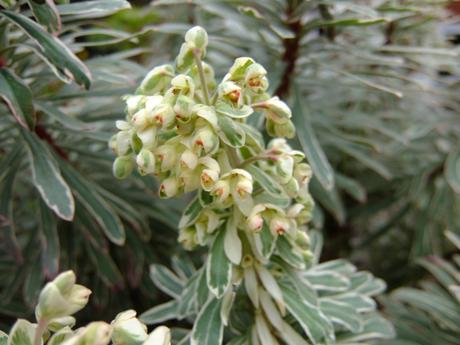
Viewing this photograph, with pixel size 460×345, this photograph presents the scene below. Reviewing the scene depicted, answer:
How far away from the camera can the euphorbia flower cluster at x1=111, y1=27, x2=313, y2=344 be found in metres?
0.82

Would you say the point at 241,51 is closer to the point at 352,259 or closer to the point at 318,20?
the point at 318,20

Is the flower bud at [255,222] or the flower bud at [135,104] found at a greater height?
the flower bud at [135,104]

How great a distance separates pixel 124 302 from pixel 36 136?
1.77 ft

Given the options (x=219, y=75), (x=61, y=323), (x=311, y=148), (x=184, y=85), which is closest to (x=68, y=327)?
(x=61, y=323)

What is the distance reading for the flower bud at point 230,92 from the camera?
0.82 m

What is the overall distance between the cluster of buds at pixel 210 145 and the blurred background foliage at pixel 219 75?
24 centimetres

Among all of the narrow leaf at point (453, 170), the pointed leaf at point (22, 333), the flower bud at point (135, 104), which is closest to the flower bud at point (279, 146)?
the flower bud at point (135, 104)

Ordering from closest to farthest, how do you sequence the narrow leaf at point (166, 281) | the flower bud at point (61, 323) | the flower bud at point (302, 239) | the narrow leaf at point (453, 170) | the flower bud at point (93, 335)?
the flower bud at point (93, 335)
the flower bud at point (61, 323)
the flower bud at point (302, 239)
the narrow leaf at point (166, 281)
the narrow leaf at point (453, 170)

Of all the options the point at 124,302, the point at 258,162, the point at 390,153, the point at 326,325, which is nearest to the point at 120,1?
the point at 258,162

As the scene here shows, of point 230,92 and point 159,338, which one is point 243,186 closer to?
point 230,92

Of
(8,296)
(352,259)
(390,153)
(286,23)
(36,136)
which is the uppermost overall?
(286,23)

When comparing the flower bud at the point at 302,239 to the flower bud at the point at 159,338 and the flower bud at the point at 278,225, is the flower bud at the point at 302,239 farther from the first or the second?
the flower bud at the point at 159,338

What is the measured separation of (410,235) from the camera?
6.30 feet

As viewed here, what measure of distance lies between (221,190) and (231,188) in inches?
1.2
